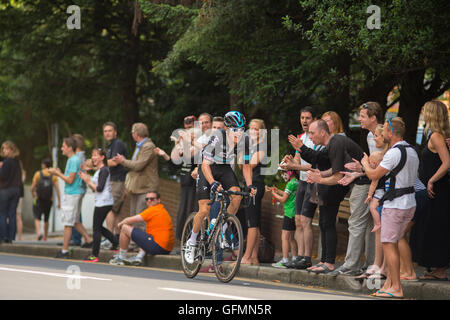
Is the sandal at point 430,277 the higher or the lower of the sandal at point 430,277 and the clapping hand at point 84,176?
the lower

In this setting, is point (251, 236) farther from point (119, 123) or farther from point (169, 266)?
point (119, 123)

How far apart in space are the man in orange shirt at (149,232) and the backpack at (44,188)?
25.0ft

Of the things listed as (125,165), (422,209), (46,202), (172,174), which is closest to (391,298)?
(422,209)

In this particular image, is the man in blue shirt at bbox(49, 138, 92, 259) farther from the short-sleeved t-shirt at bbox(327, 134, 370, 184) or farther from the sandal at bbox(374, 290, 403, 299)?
the sandal at bbox(374, 290, 403, 299)

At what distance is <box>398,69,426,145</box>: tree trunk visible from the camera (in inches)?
610

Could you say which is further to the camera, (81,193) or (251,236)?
(81,193)

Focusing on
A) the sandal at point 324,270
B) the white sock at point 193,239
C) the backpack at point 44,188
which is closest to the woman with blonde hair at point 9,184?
the backpack at point 44,188

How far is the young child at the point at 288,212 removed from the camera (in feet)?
39.6

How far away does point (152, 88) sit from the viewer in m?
22.4

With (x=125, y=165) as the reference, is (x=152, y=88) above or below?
above

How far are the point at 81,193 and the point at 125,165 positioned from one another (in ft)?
5.18

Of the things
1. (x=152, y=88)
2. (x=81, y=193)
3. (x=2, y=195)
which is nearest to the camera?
(x=81, y=193)

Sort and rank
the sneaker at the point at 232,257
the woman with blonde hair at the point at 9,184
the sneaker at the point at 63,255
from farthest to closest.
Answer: the woman with blonde hair at the point at 9,184, the sneaker at the point at 63,255, the sneaker at the point at 232,257

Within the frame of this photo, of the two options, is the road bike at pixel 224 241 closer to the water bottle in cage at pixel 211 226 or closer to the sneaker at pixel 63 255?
the water bottle in cage at pixel 211 226
